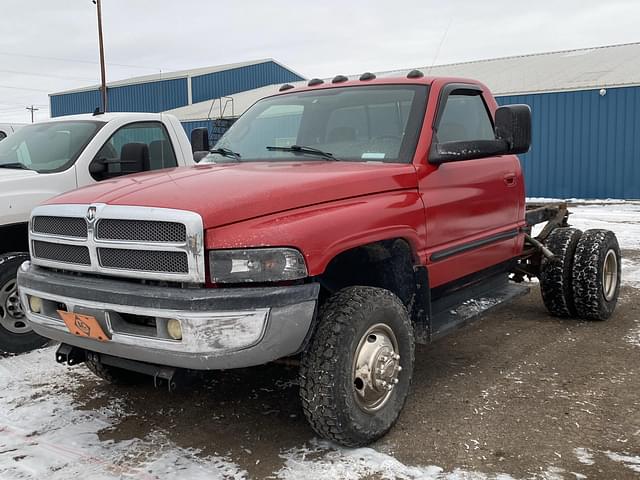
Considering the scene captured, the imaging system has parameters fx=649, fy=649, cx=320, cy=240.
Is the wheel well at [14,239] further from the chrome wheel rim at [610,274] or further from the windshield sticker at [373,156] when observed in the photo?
the chrome wheel rim at [610,274]

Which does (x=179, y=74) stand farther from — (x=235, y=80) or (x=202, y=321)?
(x=202, y=321)

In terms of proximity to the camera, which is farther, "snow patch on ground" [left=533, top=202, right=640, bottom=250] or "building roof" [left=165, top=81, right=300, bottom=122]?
"building roof" [left=165, top=81, right=300, bottom=122]

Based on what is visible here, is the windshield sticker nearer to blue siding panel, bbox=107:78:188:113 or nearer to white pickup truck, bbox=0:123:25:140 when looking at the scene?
white pickup truck, bbox=0:123:25:140

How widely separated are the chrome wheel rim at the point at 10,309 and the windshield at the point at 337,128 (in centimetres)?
196

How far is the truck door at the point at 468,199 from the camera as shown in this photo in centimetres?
403

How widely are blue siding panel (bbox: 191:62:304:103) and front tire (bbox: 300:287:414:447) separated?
31.5 m

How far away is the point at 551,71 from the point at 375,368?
2059 cm

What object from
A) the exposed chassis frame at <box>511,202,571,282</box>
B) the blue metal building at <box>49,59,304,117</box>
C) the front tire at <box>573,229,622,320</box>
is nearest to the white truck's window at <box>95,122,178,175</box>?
the exposed chassis frame at <box>511,202,571,282</box>

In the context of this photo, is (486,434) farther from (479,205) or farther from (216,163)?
(216,163)

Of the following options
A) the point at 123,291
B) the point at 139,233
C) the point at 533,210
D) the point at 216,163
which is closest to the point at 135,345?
the point at 123,291

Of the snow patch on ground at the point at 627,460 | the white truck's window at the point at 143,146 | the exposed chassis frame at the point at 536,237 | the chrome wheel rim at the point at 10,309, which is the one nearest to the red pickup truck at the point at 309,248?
the exposed chassis frame at the point at 536,237

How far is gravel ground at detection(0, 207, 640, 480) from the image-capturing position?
3189mm

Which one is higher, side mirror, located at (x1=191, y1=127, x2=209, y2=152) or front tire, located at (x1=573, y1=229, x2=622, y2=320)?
side mirror, located at (x1=191, y1=127, x2=209, y2=152)

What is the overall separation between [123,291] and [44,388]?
184 centimetres
